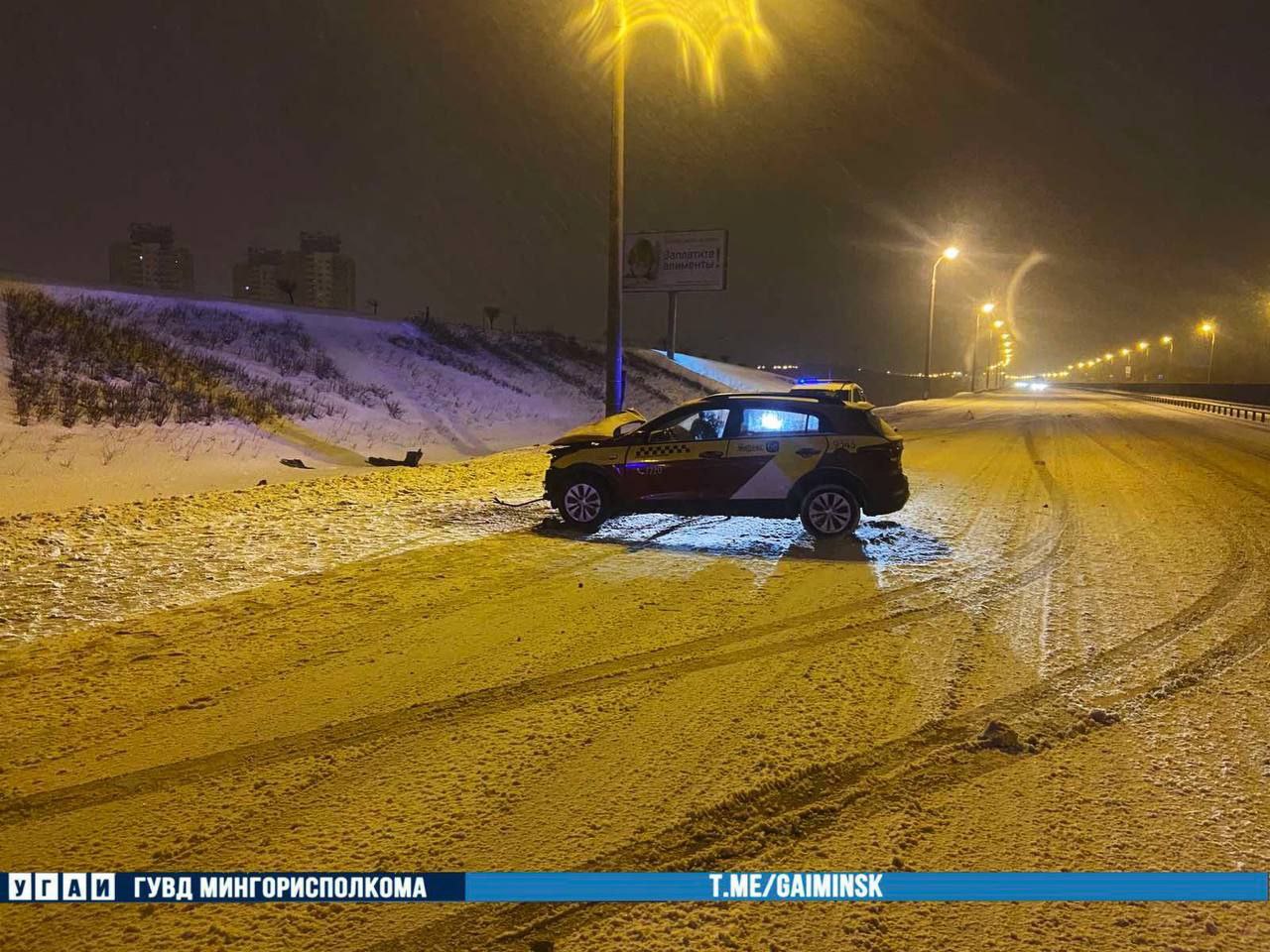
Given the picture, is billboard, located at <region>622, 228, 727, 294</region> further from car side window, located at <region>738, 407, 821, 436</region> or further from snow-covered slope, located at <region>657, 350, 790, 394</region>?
car side window, located at <region>738, 407, 821, 436</region>

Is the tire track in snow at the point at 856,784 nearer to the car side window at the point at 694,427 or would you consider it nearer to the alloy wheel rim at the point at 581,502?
the car side window at the point at 694,427

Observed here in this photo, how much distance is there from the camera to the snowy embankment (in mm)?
12867

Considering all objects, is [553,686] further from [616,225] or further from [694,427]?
[616,225]

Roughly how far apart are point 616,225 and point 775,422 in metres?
7.37

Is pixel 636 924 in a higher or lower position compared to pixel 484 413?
lower

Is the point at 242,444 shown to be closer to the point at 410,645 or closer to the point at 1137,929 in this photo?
the point at 410,645

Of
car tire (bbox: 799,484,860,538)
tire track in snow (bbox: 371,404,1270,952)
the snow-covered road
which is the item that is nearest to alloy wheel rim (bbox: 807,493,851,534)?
car tire (bbox: 799,484,860,538)

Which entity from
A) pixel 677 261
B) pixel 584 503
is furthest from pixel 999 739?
pixel 677 261

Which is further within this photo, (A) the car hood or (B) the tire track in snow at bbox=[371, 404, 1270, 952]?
(A) the car hood

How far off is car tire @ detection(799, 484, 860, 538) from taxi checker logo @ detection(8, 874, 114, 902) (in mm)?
7085

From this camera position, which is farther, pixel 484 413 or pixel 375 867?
pixel 484 413

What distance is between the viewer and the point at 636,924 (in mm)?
2758

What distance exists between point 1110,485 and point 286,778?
13.7 meters

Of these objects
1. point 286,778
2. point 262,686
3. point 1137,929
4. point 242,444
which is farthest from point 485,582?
point 242,444
